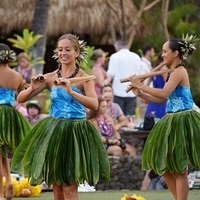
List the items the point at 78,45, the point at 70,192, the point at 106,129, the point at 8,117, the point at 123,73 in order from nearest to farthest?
the point at 70,192, the point at 78,45, the point at 8,117, the point at 106,129, the point at 123,73

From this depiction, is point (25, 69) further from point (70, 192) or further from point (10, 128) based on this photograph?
point (70, 192)

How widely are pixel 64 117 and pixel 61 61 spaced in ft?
1.31

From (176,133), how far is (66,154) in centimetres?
93

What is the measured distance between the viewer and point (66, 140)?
7.16m

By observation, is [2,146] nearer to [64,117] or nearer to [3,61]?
[3,61]

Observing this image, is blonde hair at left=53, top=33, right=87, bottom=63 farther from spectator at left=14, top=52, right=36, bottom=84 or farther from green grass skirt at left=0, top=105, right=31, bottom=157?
spectator at left=14, top=52, right=36, bottom=84

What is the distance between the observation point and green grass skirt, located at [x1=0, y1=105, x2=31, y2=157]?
331 inches

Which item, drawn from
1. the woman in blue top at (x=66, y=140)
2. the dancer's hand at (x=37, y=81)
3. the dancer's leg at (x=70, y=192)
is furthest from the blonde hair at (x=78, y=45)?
the dancer's leg at (x=70, y=192)

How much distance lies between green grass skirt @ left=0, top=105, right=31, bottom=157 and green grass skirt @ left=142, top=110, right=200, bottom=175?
51.2 inches

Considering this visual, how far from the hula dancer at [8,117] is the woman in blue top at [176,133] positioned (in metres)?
1.27

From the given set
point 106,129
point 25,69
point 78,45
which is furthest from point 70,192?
point 25,69

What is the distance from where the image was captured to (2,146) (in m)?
8.45

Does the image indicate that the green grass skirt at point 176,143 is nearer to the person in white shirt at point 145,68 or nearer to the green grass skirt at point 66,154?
the green grass skirt at point 66,154

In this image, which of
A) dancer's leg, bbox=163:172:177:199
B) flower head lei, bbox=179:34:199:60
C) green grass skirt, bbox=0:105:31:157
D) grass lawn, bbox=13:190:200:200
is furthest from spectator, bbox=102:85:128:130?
dancer's leg, bbox=163:172:177:199
